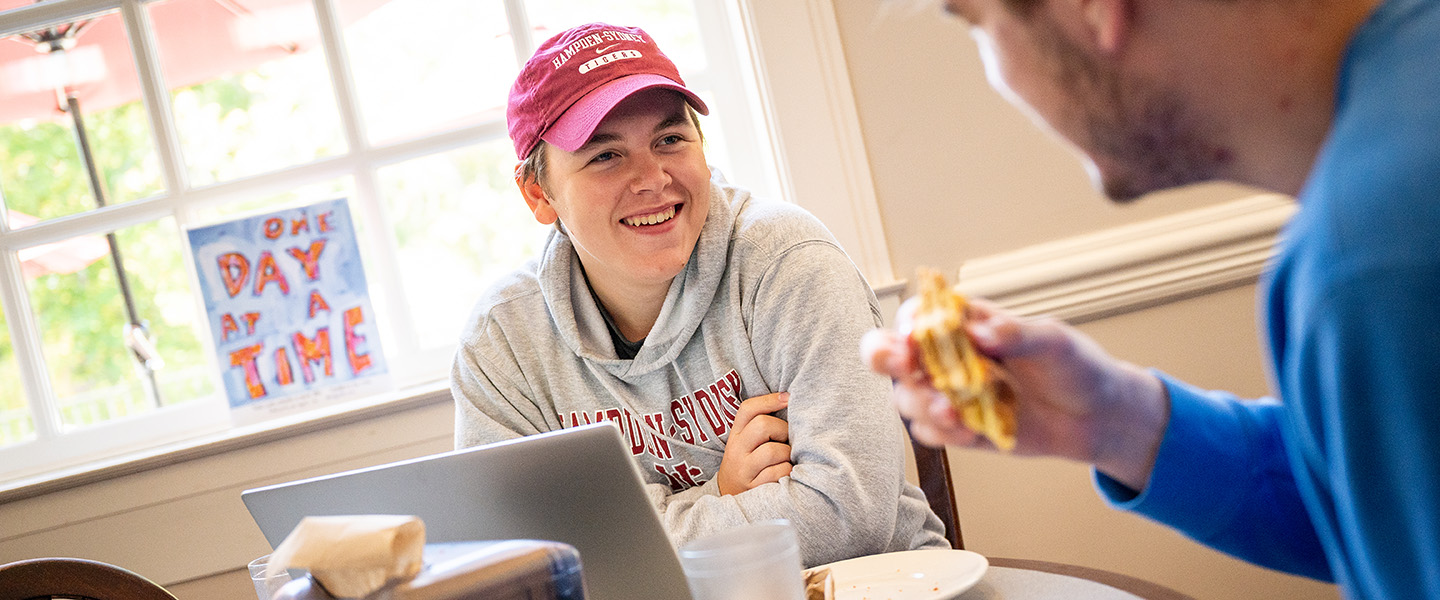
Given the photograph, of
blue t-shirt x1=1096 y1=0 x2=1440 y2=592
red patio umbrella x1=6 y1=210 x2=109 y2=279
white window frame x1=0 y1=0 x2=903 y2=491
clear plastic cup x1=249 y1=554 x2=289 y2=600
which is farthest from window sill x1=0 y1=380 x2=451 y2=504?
blue t-shirt x1=1096 y1=0 x2=1440 y2=592

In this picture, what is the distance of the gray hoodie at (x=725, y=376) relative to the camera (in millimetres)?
1147

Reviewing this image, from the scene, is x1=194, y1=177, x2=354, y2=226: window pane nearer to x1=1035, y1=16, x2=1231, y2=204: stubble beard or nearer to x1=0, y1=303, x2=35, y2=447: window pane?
x1=0, y1=303, x2=35, y2=447: window pane

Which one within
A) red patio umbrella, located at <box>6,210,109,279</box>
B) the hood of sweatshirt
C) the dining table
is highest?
red patio umbrella, located at <box>6,210,109,279</box>

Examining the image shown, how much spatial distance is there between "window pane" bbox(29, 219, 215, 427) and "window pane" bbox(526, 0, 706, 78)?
3.05 feet

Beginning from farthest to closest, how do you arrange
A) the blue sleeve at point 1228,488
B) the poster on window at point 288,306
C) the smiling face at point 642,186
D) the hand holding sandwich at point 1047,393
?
the poster on window at point 288,306
the smiling face at point 642,186
the blue sleeve at point 1228,488
the hand holding sandwich at point 1047,393

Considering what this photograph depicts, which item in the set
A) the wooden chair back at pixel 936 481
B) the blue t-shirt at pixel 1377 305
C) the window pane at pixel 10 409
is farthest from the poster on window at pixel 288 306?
the blue t-shirt at pixel 1377 305

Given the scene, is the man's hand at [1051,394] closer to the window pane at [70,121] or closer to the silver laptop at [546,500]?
the silver laptop at [546,500]

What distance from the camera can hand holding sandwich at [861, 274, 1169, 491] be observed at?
0.61 meters

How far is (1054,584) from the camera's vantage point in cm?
94

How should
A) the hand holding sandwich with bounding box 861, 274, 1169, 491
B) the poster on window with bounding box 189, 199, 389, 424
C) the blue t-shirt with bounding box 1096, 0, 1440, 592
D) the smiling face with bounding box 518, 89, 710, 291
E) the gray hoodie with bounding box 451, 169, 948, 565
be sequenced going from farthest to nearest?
the poster on window with bounding box 189, 199, 389, 424 → the smiling face with bounding box 518, 89, 710, 291 → the gray hoodie with bounding box 451, 169, 948, 565 → the hand holding sandwich with bounding box 861, 274, 1169, 491 → the blue t-shirt with bounding box 1096, 0, 1440, 592

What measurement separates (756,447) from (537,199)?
0.56 m

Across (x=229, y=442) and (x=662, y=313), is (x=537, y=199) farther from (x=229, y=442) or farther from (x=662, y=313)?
(x=229, y=442)

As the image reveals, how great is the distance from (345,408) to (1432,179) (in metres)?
1.92

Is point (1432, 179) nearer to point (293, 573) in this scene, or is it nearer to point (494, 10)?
point (293, 573)
